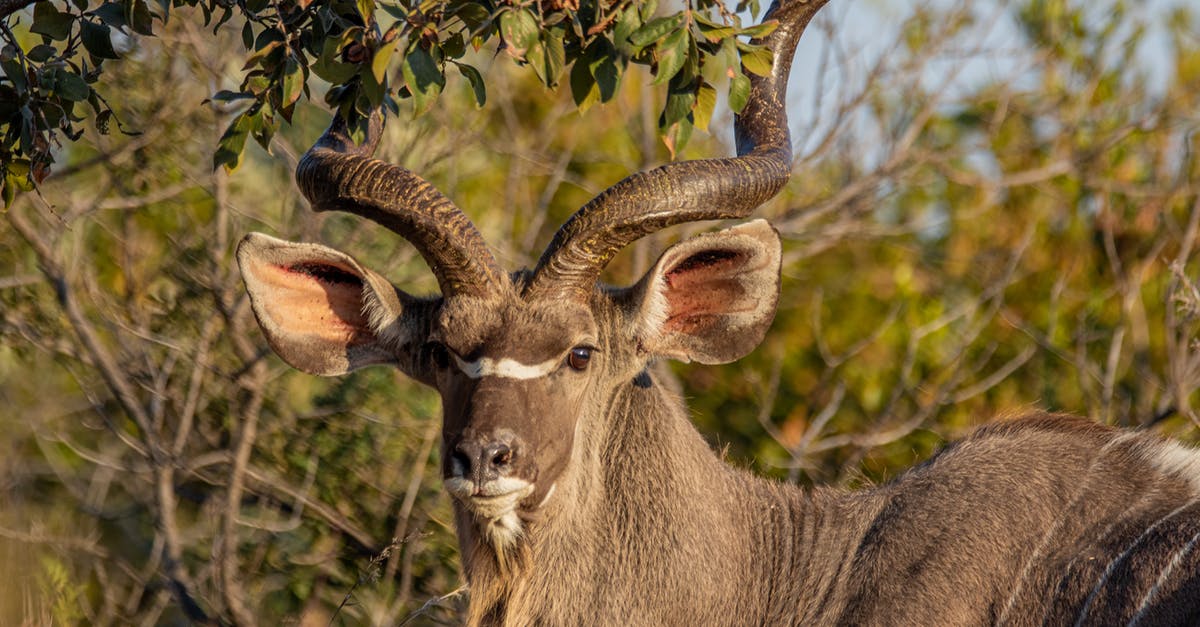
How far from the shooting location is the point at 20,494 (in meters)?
8.59

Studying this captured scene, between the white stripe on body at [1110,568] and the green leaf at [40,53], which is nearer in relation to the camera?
the white stripe on body at [1110,568]

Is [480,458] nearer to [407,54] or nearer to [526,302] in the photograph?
[526,302]

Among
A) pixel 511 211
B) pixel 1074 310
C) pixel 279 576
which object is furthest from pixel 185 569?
pixel 1074 310

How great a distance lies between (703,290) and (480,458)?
0.95 metres

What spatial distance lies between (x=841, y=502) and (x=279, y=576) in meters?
3.36

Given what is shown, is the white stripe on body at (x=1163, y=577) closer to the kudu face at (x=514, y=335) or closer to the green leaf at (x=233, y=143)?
the kudu face at (x=514, y=335)

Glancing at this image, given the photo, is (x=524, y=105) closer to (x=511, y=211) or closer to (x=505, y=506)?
(x=511, y=211)

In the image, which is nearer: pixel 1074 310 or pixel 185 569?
pixel 185 569

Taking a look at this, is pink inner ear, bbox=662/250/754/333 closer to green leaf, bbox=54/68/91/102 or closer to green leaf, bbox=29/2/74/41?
green leaf, bbox=54/68/91/102

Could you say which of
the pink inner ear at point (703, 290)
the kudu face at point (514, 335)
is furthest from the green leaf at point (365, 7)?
the pink inner ear at point (703, 290)

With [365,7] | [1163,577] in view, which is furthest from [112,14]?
[1163,577]

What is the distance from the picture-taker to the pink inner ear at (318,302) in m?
4.37

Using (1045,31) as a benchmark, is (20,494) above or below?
below

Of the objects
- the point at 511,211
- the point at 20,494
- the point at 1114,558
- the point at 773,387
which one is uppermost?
the point at 1114,558
